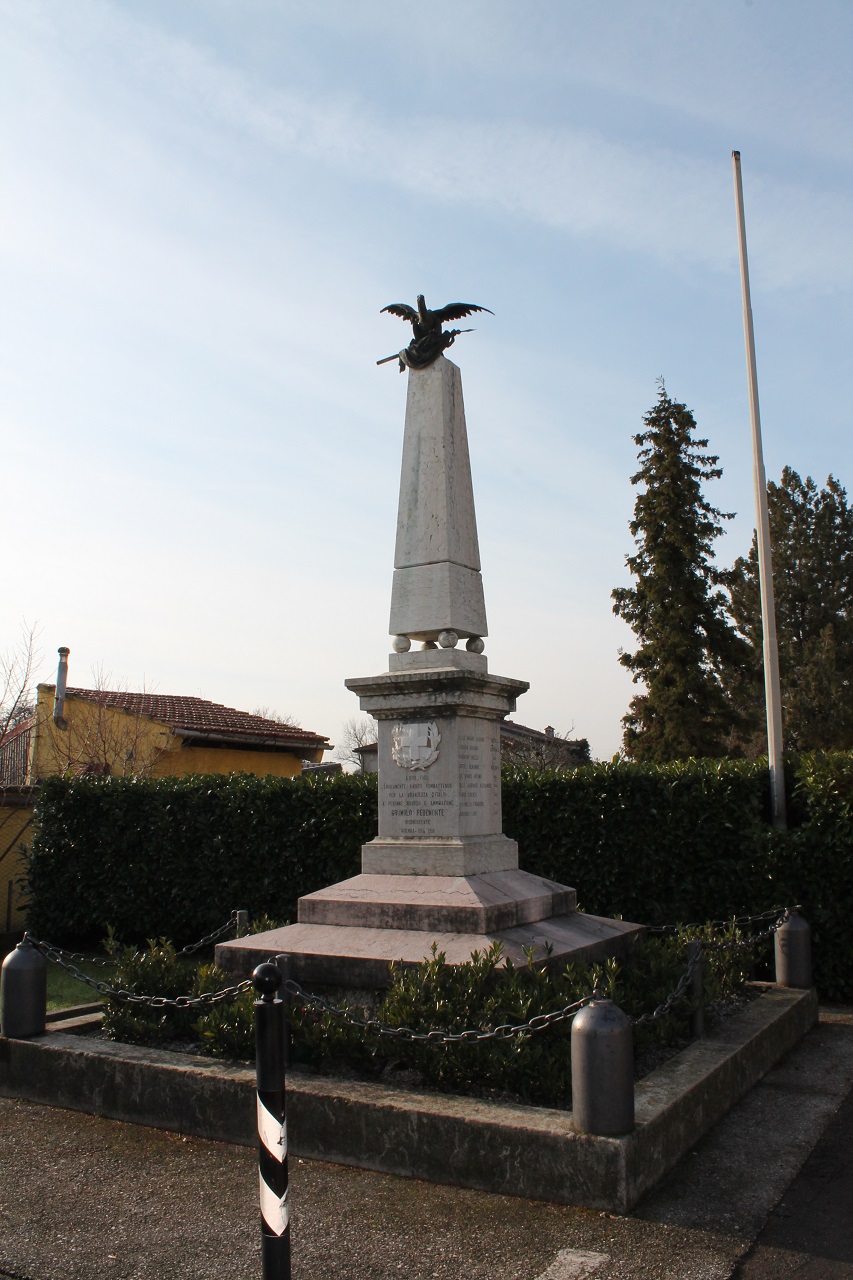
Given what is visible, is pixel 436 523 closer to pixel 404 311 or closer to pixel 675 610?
pixel 404 311

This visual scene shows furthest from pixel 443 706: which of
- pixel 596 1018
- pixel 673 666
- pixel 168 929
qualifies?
pixel 673 666

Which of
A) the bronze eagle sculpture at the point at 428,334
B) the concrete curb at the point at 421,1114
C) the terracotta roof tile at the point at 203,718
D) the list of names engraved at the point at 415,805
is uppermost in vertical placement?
the bronze eagle sculpture at the point at 428,334

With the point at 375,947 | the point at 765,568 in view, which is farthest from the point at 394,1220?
the point at 765,568

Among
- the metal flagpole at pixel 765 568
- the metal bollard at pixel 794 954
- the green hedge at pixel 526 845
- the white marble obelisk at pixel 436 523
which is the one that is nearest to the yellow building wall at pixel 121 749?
the green hedge at pixel 526 845

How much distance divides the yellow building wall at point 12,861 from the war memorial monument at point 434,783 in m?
9.42

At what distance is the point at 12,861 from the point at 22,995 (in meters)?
10.4

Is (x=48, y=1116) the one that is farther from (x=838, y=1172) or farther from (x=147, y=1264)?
(x=838, y=1172)

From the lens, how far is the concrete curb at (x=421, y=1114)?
4262mm

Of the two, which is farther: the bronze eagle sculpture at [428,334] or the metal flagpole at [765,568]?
the metal flagpole at [765,568]

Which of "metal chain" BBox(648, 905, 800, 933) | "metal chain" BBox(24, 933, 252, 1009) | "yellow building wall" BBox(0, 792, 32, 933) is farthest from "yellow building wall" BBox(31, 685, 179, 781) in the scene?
"metal chain" BBox(24, 933, 252, 1009)

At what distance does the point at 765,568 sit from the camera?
1208 cm

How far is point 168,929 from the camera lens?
1334cm

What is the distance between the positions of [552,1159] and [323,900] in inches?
128

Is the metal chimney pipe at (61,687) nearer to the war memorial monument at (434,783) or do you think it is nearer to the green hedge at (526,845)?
the green hedge at (526,845)
